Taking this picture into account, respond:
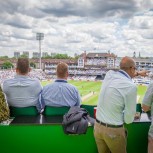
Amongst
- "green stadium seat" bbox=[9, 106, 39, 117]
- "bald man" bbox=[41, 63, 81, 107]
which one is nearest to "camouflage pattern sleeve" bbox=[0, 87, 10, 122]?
"green stadium seat" bbox=[9, 106, 39, 117]

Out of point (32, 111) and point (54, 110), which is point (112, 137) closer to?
point (54, 110)

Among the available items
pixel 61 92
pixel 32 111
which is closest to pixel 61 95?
pixel 61 92

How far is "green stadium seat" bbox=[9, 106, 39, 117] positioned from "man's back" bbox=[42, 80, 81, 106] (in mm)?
124

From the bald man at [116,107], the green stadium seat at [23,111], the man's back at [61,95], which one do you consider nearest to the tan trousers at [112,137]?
the bald man at [116,107]

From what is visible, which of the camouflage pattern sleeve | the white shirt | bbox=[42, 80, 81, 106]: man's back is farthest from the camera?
bbox=[42, 80, 81, 106]: man's back

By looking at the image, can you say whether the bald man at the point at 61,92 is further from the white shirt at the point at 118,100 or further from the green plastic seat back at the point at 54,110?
the white shirt at the point at 118,100

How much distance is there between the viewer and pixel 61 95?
2305mm

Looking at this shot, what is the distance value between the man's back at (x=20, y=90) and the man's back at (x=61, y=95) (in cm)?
12

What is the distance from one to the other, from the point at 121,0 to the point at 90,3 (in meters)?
0.60

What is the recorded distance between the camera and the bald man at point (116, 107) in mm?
1621

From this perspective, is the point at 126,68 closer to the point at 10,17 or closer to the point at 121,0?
the point at 121,0

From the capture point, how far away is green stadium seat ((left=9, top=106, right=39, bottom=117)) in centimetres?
232

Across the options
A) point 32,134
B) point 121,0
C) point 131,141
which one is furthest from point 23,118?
point 121,0

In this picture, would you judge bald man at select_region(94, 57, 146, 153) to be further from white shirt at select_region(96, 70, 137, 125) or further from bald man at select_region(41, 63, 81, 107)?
bald man at select_region(41, 63, 81, 107)
